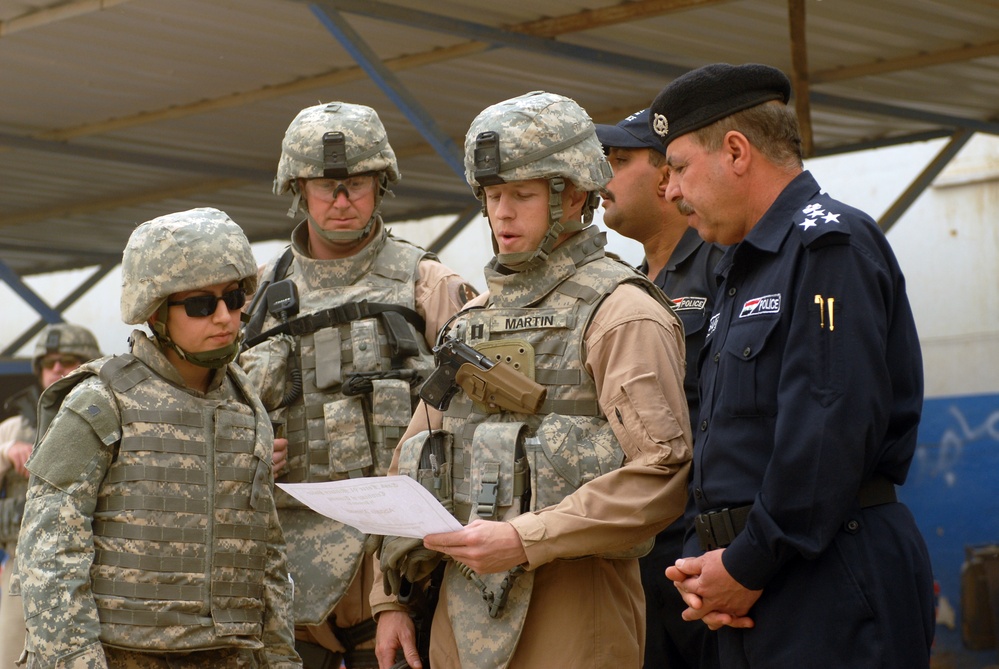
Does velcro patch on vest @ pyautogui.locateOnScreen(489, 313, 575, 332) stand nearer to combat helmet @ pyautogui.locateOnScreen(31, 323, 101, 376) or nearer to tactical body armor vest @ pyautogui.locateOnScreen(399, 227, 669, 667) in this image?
tactical body armor vest @ pyautogui.locateOnScreen(399, 227, 669, 667)

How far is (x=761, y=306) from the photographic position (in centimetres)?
267

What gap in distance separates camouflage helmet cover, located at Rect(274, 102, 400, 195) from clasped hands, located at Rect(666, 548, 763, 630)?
6.17ft

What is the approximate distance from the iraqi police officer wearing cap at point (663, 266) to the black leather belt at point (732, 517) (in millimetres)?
766

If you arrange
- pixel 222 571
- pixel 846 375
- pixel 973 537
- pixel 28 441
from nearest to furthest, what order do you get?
pixel 846 375 < pixel 222 571 < pixel 28 441 < pixel 973 537

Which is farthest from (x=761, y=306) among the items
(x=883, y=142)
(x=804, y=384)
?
(x=883, y=142)

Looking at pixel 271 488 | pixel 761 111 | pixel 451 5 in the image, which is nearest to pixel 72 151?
pixel 451 5

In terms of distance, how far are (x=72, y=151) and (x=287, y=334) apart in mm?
7582

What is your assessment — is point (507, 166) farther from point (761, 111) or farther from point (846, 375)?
point (846, 375)

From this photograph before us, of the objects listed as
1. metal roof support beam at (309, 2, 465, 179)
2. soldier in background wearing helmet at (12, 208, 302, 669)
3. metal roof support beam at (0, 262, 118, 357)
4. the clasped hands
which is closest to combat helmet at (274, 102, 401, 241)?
soldier in background wearing helmet at (12, 208, 302, 669)

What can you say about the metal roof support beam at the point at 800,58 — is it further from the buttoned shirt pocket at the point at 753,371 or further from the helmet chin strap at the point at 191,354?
the buttoned shirt pocket at the point at 753,371

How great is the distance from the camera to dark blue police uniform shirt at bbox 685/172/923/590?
2.45 metres

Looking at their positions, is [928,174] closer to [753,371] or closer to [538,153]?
[538,153]

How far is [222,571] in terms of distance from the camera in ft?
10.8

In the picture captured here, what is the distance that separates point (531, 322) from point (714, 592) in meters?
0.83
